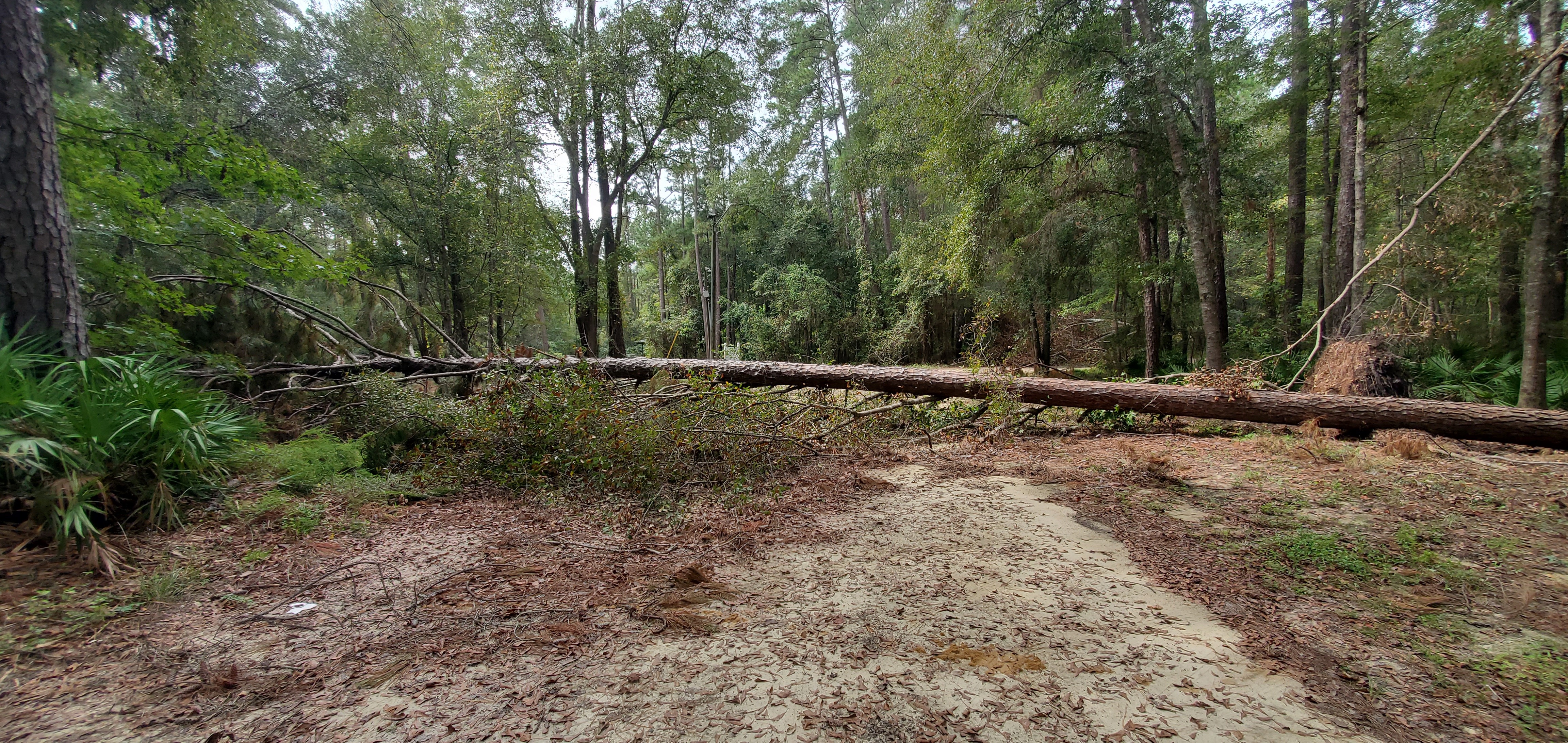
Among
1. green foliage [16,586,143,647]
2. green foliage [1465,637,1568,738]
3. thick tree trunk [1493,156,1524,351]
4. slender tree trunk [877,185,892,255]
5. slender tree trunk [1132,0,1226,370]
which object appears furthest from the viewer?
slender tree trunk [877,185,892,255]

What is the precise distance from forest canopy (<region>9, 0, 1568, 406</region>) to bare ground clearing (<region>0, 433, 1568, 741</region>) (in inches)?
125

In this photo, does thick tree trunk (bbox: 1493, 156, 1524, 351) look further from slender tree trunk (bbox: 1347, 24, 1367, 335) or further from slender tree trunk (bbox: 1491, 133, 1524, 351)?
slender tree trunk (bbox: 1347, 24, 1367, 335)

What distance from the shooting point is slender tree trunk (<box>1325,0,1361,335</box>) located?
298 inches

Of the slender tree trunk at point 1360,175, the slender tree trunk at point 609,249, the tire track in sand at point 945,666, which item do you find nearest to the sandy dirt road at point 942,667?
the tire track in sand at point 945,666

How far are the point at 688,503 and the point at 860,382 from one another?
3.52 meters

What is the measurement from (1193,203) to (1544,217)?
3612 millimetres

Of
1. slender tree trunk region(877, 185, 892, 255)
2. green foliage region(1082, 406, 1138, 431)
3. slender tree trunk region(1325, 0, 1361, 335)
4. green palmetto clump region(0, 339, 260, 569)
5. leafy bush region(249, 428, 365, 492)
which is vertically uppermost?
slender tree trunk region(877, 185, 892, 255)

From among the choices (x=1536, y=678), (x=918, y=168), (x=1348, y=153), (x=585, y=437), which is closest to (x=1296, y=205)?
(x=1348, y=153)

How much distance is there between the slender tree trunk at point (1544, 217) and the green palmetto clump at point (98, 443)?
10968 mm

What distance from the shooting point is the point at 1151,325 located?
1130cm

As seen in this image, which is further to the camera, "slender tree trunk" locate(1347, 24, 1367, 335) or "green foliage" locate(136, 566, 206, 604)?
"slender tree trunk" locate(1347, 24, 1367, 335)

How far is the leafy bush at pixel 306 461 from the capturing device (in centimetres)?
407

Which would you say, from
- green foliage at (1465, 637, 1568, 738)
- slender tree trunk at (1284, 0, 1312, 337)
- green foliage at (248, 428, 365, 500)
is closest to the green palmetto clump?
green foliage at (248, 428, 365, 500)

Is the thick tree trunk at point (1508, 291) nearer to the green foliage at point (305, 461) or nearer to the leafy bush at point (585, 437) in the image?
the leafy bush at point (585, 437)
